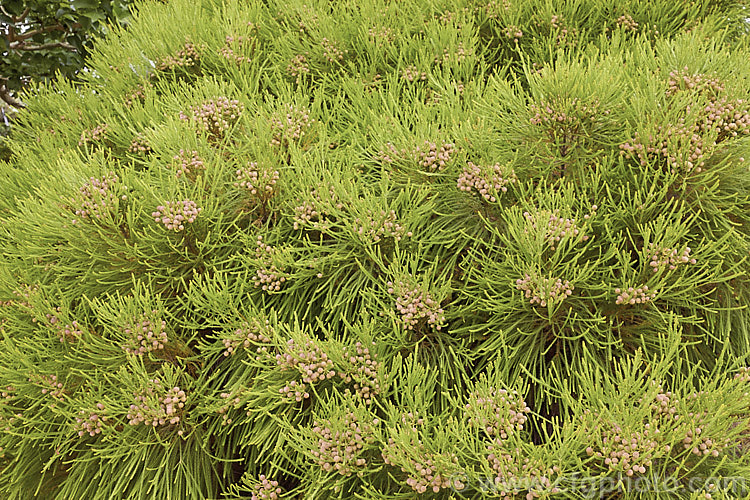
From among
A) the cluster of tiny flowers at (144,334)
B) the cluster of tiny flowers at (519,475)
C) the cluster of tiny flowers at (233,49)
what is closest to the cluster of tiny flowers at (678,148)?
the cluster of tiny flowers at (519,475)

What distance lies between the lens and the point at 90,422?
50.0 inches

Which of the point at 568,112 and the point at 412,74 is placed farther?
the point at 412,74

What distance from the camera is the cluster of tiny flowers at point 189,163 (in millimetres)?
1464

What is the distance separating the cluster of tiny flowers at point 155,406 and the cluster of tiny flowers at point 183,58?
1187 mm

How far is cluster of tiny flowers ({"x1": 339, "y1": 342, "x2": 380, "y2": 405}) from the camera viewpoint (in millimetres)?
1209

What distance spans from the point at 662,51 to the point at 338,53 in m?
0.98

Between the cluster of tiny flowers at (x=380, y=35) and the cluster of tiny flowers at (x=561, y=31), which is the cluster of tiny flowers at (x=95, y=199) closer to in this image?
the cluster of tiny flowers at (x=380, y=35)

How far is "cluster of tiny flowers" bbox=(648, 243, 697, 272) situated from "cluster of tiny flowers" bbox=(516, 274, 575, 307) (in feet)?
0.55

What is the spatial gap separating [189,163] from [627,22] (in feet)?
4.72

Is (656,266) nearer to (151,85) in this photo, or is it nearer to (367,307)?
(367,307)

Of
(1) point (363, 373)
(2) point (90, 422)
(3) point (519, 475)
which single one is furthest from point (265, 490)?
(3) point (519, 475)

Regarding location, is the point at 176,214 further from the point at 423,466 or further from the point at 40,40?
the point at 40,40

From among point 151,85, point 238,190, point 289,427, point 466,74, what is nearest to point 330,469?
point 289,427

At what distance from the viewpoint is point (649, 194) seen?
1221 mm
